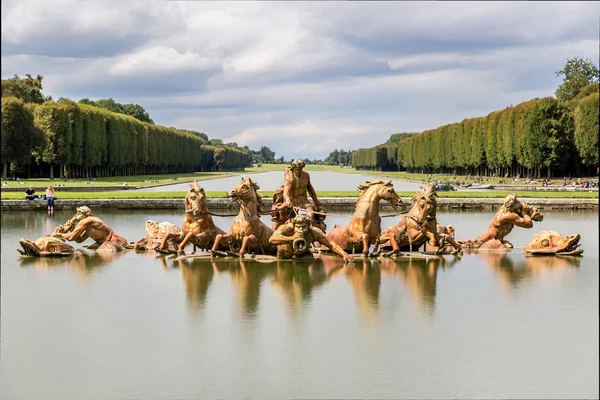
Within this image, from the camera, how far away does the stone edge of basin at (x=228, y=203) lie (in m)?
25.7

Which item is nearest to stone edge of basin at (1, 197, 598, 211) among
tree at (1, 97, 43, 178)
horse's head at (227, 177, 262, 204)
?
horse's head at (227, 177, 262, 204)

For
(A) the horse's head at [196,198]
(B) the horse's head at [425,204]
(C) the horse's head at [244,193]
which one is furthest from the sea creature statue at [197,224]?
(B) the horse's head at [425,204]

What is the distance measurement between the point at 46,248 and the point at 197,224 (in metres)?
2.91

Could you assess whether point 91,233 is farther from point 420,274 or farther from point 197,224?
point 420,274

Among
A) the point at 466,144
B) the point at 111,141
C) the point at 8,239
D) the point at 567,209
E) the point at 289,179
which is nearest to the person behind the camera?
the point at 289,179

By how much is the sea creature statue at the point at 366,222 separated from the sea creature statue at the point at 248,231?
1.26 m

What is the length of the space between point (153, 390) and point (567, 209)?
21.9 metres

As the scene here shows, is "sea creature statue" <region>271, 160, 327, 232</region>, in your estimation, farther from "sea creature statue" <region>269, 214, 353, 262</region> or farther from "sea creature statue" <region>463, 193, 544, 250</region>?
"sea creature statue" <region>463, 193, 544, 250</region>

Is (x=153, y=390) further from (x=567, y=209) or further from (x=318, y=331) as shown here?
(x=567, y=209)

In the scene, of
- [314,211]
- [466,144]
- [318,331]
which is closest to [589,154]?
[466,144]

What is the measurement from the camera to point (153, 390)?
237 inches

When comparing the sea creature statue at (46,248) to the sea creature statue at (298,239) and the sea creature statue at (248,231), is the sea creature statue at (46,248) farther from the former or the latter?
the sea creature statue at (298,239)

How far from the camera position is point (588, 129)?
160 ft

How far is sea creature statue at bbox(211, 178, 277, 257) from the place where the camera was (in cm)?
1278
